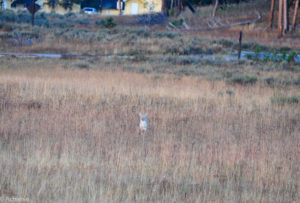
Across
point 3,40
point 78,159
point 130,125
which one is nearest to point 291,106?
point 130,125

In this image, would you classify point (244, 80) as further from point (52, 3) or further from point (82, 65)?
point (52, 3)

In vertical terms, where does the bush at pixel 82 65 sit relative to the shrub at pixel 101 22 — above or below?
below

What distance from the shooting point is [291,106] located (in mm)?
10992

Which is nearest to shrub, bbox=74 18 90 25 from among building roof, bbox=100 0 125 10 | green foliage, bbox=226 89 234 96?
building roof, bbox=100 0 125 10

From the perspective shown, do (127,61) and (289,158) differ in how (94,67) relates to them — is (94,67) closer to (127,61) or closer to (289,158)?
(127,61)

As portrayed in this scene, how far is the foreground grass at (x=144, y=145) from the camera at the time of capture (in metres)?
4.95

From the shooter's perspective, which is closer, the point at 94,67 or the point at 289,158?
the point at 289,158

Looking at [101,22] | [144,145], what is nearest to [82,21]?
[101,22]

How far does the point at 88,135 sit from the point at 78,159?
161 centimetres

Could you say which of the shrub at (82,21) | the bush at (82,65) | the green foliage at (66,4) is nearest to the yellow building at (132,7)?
the green foliage at (66,4)

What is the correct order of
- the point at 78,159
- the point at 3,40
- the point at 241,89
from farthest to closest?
the point at 3,40, the point at 241,89, the point at 78,159

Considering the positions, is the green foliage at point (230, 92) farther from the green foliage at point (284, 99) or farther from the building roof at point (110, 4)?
the building roof at point (110, 4)

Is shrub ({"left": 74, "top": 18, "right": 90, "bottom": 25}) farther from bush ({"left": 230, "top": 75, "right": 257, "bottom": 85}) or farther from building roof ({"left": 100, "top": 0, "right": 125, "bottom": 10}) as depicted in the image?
bush ({"left": 230, "top": 75, "right": 257, "bottom": 85})

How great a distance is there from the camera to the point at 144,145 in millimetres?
7020
